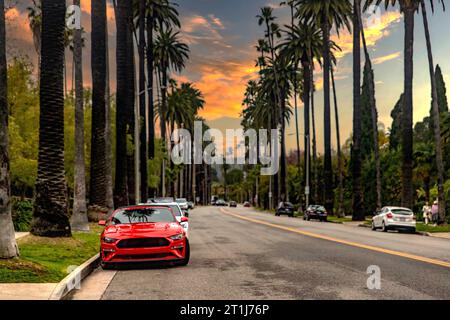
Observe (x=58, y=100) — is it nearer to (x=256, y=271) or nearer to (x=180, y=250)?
(x=180, y=250)

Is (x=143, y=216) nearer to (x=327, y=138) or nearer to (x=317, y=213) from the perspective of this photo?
(x=317, y=213)

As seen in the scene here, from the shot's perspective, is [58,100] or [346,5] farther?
[346,5]

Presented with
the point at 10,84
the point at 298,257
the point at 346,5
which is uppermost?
the point at 346,5

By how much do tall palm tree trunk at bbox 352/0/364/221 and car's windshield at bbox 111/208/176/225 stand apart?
36.3 meters

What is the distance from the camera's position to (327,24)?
203 ft

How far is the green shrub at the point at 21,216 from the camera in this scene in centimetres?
2750

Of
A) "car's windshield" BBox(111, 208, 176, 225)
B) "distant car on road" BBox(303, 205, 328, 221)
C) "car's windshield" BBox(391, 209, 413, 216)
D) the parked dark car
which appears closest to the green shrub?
"car's windshield" BBox(111, 208, 176, 225)

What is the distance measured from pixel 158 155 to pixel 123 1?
3185 cm

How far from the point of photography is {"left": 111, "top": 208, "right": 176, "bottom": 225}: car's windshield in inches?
628

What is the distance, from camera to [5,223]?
13664 millimetres

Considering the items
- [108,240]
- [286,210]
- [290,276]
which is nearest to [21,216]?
[108,240]
